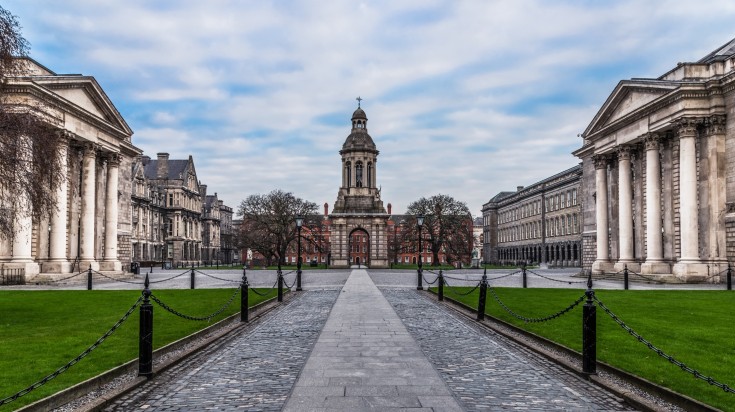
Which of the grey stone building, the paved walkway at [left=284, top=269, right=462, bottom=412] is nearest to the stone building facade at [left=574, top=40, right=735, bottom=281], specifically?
the paved walkway at [left=284, top=269, right=462, bottom=412]

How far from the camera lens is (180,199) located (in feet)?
335

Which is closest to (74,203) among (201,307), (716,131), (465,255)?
(201,307)

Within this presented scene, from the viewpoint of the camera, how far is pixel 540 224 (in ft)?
340

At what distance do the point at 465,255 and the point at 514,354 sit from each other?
78998mm

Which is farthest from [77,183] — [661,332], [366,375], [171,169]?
[171,169]

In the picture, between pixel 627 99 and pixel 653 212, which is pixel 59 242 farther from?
pixel 627 99

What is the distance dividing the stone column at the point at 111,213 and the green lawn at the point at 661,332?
29515 millimetres

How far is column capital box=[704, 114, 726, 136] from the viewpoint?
3331 cm

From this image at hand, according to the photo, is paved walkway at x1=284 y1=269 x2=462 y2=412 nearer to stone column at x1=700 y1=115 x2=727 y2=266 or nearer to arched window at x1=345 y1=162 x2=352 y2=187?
stone column at x1=700 y1=115 x2=727 y2=266

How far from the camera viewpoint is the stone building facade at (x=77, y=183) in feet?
109

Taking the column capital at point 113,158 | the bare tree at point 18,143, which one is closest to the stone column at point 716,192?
the bare tree at point 18,143

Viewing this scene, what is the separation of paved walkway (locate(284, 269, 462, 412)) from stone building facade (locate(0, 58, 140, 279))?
75.4 feet

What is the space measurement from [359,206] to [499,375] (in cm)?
6627

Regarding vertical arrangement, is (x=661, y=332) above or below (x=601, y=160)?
below
